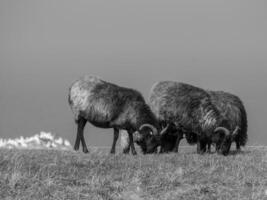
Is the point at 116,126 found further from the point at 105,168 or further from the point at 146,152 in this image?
the point at 105,168

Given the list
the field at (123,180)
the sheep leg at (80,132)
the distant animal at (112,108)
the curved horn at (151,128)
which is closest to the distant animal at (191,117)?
the curved horn at (151,128)

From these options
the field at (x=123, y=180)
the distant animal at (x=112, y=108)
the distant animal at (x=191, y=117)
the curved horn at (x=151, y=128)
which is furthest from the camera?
the distant animal at (x=191, y=117)

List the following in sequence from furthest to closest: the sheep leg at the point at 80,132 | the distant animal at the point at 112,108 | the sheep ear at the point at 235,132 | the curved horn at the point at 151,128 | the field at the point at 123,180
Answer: the sheep leg at the point at 80,132, the sheep ear at the point at 235,132, the curved horn at the point at 151,128, the distant animal at the point at 112,108, the field at the point at 123,180

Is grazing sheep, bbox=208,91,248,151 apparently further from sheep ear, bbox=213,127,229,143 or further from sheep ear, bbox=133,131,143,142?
sheep ear, bbox=133,131,143,142

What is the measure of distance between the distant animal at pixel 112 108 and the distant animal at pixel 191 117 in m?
1.05

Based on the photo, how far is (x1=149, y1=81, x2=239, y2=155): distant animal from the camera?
2334cm

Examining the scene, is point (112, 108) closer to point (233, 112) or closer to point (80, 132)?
point (80, 132)

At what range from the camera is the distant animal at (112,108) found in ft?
74.8

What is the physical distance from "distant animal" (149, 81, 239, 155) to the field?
7.08m

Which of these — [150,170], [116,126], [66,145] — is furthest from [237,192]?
[66,145]

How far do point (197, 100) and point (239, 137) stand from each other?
8.07ft

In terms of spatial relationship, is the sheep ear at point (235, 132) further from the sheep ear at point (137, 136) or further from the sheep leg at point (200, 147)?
the sheep ear at point (137, 136)

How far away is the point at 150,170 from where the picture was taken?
48.0ft

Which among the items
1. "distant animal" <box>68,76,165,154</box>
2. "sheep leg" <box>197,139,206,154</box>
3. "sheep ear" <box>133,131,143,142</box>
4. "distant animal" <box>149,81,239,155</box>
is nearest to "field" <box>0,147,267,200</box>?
"sheep leg" <box>197,139,206,154</box>
